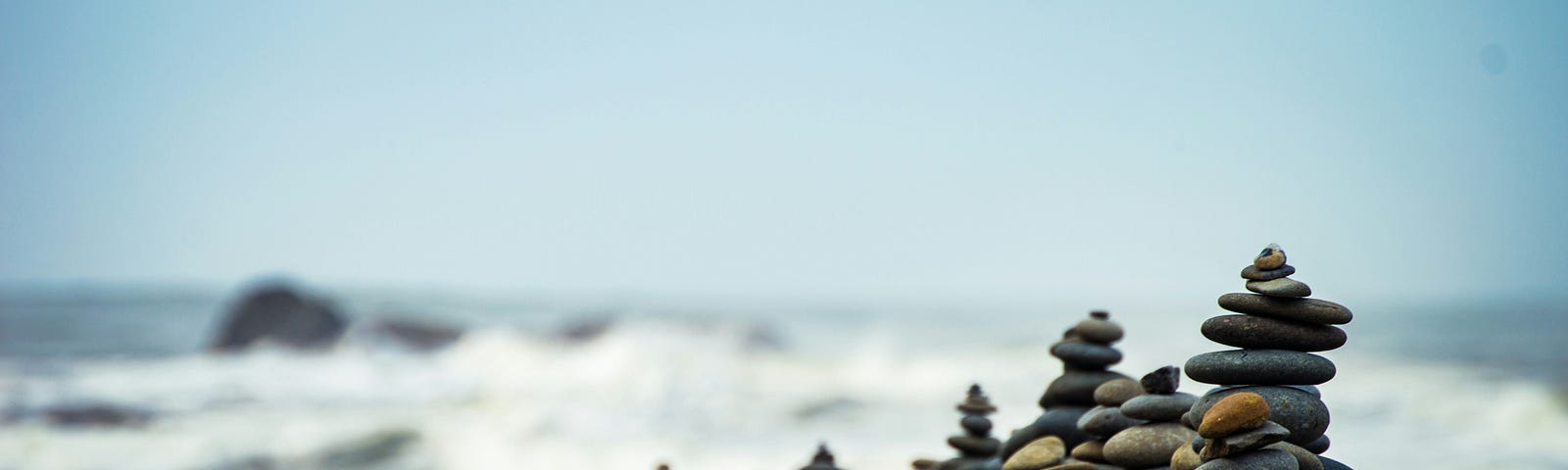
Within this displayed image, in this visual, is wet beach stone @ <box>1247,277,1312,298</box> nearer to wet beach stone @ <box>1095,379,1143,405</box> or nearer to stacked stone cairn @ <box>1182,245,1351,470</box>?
stacked stone cairn @ <box>1182,245,1351,470</box>

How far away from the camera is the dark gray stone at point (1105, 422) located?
18.6 feet

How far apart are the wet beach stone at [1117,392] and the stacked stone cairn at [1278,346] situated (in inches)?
40.9

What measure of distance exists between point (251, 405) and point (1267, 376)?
15823 millimetres

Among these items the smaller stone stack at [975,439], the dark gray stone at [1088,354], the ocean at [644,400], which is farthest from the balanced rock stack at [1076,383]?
the ocean at [644,400]

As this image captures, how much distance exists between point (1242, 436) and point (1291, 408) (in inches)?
19.1

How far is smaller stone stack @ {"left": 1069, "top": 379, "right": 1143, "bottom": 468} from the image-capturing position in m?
5.64

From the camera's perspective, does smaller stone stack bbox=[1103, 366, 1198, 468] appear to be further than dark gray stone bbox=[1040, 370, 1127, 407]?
No

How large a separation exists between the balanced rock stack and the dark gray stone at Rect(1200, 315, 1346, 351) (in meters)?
1.60

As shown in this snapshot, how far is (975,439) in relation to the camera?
714cm

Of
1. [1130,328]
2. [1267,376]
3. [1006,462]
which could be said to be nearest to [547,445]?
[1006,462]

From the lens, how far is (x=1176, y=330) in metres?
32.1

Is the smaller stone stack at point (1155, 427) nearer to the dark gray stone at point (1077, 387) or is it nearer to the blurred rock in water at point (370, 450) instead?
the dark gray stone at point (1077, 387)

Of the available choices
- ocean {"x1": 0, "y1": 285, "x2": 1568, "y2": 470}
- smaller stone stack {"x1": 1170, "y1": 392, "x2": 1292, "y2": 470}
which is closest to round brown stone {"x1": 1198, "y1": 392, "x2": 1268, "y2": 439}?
smaller stone stack {"x1": 1170, "y1": 392, "x2": 1292, "y2": 470}

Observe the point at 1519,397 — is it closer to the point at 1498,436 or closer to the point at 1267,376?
the point at 1498,436
